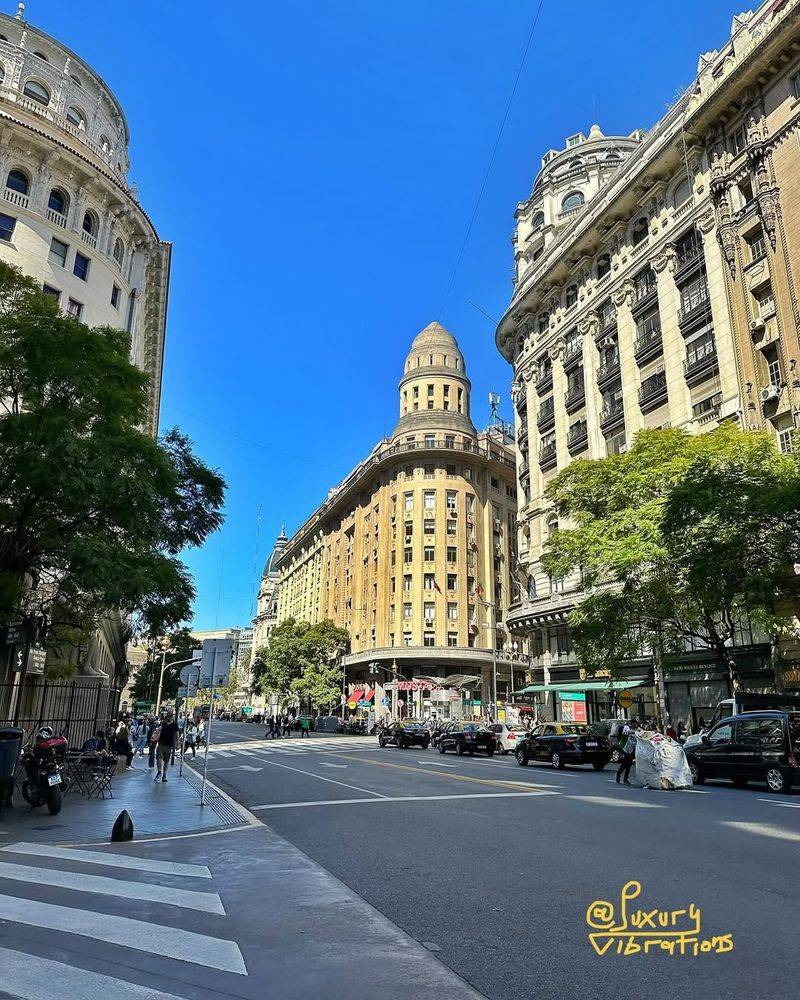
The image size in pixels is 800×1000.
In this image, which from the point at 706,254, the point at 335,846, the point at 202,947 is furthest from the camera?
the point at 706,254

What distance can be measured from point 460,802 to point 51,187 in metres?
31.9

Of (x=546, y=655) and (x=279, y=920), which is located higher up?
(x=546, y=655)

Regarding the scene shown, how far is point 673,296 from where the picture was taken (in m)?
39.0

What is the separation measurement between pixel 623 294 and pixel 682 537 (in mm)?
24785

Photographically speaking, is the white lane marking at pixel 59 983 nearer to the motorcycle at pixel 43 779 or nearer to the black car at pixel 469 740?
the motorcycle at pixel 43 779

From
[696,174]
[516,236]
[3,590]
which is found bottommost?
[3,590]

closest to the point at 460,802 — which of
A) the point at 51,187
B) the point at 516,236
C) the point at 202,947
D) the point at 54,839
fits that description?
the point at 54,839

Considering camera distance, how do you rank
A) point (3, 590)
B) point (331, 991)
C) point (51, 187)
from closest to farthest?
point (331, 991) → point (3, 590) → point (51, 187)

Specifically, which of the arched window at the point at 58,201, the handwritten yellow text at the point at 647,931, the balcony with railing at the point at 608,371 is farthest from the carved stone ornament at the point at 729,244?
the handwritten yellow text at the point at 647,931

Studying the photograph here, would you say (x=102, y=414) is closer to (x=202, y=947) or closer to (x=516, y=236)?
(x=202, y=947)

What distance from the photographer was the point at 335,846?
945 cm

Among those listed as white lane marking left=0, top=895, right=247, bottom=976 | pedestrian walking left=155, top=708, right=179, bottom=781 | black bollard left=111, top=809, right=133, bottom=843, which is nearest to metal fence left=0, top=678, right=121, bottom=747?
pedestrian walking left=155, top=708, right=179, bottom=781

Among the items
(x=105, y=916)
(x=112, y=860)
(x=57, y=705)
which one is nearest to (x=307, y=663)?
(x=57, y=705)

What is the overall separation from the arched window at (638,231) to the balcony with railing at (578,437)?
1179 centimetres
